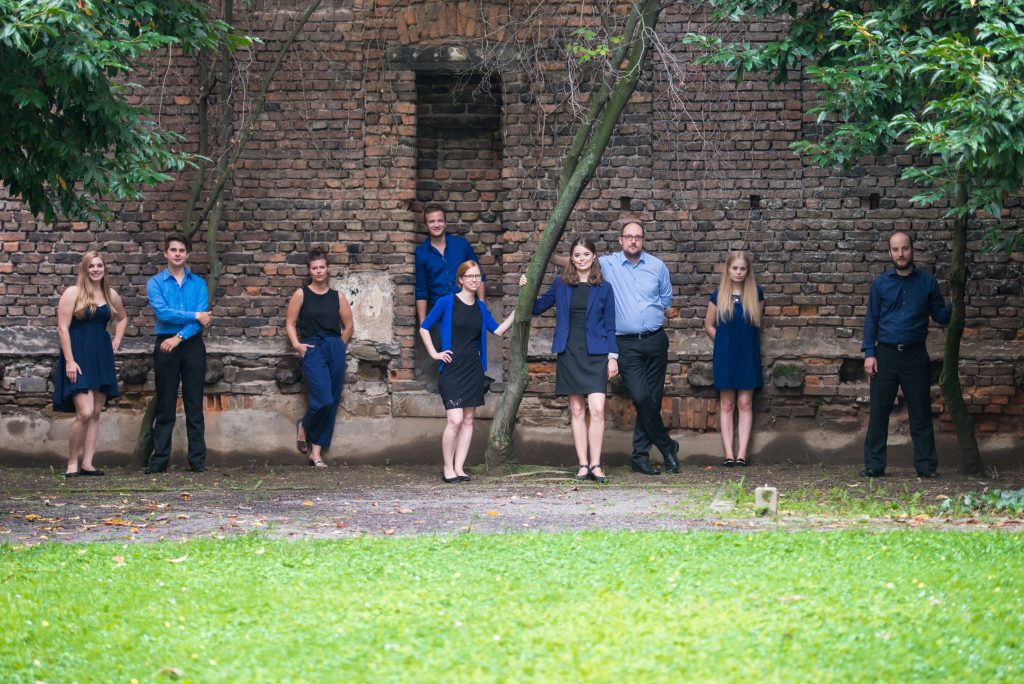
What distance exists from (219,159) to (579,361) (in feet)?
12.5

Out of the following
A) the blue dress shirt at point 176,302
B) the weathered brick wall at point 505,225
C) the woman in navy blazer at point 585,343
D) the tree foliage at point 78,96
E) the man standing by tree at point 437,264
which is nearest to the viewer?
the tree foliage at point 78,96

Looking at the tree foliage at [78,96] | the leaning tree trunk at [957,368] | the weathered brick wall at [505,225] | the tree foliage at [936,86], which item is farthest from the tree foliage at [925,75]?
the tree foliage at [78,96]

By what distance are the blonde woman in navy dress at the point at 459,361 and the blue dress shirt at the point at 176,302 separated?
2116 millimetres

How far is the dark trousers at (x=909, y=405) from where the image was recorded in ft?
33.9

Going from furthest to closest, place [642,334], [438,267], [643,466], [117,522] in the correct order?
[438,267], [642,334], [643,466], [117,522]

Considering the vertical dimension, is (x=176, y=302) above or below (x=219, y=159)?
below

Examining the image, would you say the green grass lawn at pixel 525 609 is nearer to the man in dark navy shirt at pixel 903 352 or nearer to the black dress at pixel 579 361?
the black dress at pixel 579 361

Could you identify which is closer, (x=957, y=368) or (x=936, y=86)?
(x=936, y=86)

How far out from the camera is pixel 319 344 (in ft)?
37.3

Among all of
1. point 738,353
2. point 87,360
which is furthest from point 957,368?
point 87,360

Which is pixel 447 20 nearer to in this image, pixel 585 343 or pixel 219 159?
pixel 219 159

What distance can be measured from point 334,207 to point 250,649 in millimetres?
7031

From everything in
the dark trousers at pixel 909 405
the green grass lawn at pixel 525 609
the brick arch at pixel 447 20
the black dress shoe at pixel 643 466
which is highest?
the brick arch at pixel 447 20

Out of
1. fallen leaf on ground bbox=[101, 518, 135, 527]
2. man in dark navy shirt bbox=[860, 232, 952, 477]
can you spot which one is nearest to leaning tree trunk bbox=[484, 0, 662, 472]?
man in dark navy shirt bbox=[860, 232, 952, 477]
